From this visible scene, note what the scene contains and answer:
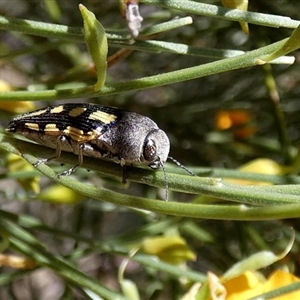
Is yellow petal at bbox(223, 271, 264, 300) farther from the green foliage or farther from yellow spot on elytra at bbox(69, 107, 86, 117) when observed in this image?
yellow spot on elytra at bbox(69, 107, 86, 117)

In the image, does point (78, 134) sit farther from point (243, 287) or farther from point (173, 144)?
point (173, 144)

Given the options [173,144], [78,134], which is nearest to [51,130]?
[78,134]

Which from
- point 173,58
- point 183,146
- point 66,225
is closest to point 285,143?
point 183,146

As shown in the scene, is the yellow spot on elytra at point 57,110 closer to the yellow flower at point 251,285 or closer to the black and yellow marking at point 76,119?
the black and yellow marking at point 76,119

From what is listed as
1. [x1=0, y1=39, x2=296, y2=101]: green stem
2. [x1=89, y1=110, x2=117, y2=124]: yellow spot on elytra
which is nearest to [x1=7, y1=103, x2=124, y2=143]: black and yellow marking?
[x1=89, y1=110, x2=117, y2=124]: yellow spot on elytra

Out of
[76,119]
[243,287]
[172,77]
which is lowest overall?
[243,287]

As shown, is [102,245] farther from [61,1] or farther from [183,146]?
[61,1]
